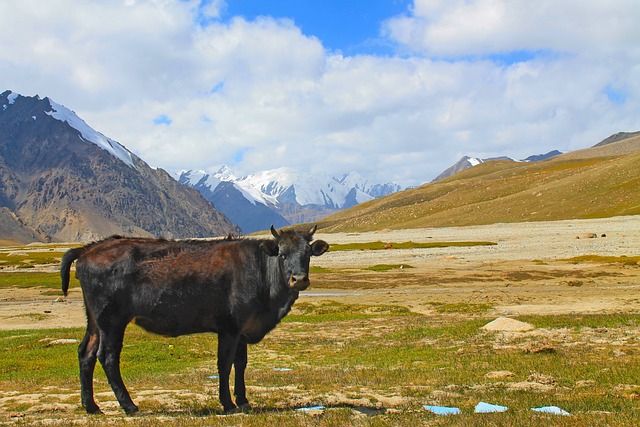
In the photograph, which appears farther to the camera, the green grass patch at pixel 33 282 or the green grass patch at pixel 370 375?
the green grass patch at pixel 33 282

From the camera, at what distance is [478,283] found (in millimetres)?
57219

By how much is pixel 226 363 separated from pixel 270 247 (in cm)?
263

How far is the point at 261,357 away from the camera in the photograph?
23016 mm

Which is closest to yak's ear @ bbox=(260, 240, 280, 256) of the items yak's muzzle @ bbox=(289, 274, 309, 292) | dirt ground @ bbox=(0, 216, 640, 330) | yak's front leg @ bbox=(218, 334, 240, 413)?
yak's muzzle @ bbox=(289, 274, 309, 292)

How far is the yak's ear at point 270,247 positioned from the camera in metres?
13.1

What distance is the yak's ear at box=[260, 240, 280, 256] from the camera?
1311cm

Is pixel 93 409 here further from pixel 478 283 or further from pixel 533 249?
pixel 533 249

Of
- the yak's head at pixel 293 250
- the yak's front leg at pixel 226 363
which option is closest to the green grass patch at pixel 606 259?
the yak's head at pixel 293 250

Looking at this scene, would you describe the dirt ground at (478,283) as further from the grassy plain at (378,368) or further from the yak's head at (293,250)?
the yak's head at (293,250)

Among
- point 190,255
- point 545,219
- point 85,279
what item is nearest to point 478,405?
point 190,255

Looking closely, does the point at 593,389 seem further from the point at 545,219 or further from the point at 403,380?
the point at 545,219

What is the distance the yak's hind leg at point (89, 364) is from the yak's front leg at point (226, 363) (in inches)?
109

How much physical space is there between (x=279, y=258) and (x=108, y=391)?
20.6 ft

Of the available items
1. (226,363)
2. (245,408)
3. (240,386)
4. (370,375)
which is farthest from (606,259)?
(226,363)
